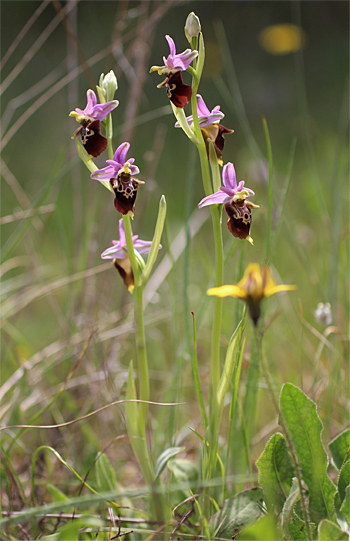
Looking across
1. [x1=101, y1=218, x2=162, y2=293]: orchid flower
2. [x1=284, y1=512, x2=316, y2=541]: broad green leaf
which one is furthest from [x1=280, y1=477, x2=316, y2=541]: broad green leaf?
[x1=101, y1=218, x2=162, y2=293]: orchid flower

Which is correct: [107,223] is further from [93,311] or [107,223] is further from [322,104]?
[322,104]

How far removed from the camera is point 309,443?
990 millimetres

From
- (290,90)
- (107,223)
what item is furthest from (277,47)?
(107,223)

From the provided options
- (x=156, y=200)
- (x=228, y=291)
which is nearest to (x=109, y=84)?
(x=228, y=291)

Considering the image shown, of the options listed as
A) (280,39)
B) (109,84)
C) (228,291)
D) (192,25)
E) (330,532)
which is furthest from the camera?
(280,39)

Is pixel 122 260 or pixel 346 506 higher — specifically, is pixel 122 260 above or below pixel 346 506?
above

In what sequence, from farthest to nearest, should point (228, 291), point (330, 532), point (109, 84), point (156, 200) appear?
point (156, 200)
point (109, 84)
point (330, 532)
point (228, 291)

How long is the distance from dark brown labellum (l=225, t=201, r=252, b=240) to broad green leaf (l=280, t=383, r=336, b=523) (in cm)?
34

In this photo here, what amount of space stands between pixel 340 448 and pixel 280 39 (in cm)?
438

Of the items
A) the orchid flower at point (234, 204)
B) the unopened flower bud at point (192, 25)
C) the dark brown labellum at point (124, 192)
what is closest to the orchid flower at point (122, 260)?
the dark brown labellum at point (124, 192)

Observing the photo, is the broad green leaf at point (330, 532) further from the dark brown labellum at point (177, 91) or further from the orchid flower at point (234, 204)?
the dark brown labellum at point (177, 91)

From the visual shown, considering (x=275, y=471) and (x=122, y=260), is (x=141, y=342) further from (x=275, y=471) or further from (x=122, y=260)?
(x=275, y=471)

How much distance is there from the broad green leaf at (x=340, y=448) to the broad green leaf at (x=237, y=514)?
196mm

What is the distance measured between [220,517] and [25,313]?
1.95 meters
